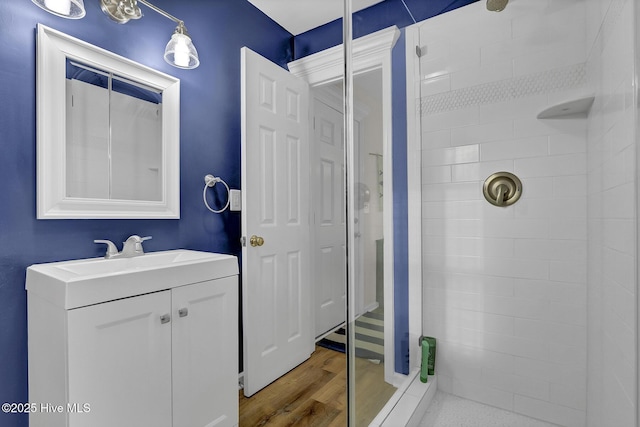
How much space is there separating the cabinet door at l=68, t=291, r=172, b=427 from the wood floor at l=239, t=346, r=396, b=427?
2.01 feet

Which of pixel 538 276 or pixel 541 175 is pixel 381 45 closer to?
pixel 541 175

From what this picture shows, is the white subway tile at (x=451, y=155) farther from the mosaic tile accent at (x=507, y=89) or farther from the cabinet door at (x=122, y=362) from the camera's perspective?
the cabinet door at (x=122, y=362)

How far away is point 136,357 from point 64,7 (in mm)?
1227

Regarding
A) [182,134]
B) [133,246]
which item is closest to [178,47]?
[182,134]

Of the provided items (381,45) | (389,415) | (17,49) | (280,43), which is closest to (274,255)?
(389,415)

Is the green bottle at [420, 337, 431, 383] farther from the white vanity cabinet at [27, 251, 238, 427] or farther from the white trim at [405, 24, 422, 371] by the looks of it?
the white vanity cabinet at [27, 251, 238, 427]

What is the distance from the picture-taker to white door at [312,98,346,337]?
8.62 feet

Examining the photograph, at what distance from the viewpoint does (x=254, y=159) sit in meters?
1.82

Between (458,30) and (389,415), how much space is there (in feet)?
5.84

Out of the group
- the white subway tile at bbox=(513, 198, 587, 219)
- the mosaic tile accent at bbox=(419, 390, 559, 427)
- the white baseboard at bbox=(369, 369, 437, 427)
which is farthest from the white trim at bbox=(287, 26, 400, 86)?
the mosaic tile accent at bbox=(419, 390, 559, 427)

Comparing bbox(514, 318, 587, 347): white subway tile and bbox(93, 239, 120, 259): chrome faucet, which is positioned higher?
bbox(93, 239, 120, 259): chrome faucet

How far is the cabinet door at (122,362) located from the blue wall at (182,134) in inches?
15.9

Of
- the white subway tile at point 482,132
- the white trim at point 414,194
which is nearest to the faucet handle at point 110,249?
the white trim at point 414,194

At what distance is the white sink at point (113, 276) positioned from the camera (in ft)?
3.03
